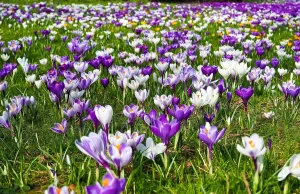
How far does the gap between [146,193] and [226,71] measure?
196 centimetres

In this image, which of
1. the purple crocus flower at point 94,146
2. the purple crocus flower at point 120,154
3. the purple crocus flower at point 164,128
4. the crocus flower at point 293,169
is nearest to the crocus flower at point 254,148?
the crocus flower at point 293,169

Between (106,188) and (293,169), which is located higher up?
(106,188)

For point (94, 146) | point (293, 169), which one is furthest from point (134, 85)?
point (293, 169)

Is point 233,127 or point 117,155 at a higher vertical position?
point 117,155

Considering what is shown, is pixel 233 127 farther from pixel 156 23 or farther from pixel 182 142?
pixel 156 23

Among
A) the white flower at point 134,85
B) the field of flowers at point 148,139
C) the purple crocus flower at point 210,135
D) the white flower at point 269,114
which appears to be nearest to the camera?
the field of flowers at point 148,139

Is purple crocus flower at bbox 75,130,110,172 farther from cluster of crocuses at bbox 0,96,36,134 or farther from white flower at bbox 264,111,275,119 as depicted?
white flower at bbox 264,111,275,119

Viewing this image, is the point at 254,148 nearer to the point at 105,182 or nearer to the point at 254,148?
the point at 254,148

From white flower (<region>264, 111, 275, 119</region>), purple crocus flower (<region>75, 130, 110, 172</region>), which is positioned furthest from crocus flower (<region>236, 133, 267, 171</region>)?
white flower (<region>264, 111, 275, 119</region>)

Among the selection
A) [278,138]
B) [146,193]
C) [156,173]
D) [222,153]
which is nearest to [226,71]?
[278,138]

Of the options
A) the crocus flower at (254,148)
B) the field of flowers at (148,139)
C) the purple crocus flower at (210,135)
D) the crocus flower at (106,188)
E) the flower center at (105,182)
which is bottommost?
the field of flowers at (148,139)

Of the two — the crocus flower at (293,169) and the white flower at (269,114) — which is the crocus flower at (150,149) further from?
the white flower at (269,114)

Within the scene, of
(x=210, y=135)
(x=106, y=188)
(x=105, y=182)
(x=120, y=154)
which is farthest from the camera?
(x=210, y=135)

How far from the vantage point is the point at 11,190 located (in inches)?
92.0
